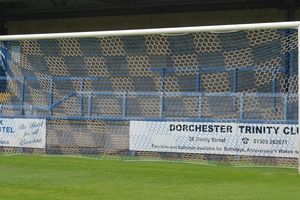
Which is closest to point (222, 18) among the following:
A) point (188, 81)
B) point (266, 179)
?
point (188, 81)

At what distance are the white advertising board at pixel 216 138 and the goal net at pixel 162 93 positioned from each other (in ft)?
0.07

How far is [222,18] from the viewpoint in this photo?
2403cm

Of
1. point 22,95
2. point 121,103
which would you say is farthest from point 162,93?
point 22,95

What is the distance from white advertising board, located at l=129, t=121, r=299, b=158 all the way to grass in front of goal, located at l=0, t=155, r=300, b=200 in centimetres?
160

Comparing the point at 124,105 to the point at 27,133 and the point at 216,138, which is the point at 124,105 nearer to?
the point at 27,133

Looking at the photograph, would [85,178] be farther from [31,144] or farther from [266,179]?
[31,144]

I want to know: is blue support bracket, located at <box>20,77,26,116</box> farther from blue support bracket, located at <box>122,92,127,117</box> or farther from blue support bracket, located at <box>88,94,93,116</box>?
blue support bracket, located at <box>122,92,127,117</box>

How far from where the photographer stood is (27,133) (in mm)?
16859

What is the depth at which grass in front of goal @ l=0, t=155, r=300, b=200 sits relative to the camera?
341 inches

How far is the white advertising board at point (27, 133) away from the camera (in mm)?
16812

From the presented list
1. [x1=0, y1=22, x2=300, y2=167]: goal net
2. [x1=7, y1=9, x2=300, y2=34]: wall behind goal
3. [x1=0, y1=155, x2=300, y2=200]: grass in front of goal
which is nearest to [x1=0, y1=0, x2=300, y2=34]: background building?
[x1=7, y1=9, x2=300, y2=34]: wall behind goal

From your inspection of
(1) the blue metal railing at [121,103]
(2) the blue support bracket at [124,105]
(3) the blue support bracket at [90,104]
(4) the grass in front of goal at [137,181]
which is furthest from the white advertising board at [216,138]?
(3) the blue support bracket at [90,104]

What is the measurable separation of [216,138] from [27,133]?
463 cm

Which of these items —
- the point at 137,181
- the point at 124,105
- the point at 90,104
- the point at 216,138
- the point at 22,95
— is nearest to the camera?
the point at 137,181
